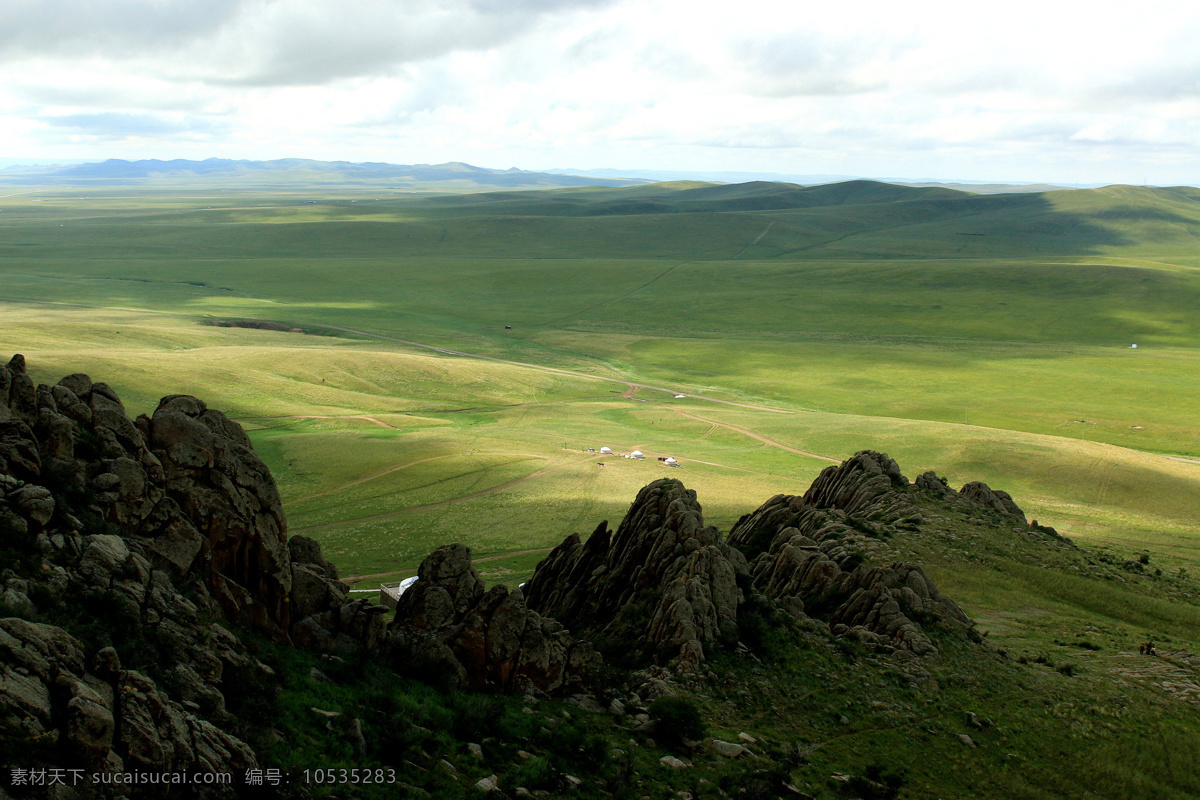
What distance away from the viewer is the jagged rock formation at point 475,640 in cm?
1877

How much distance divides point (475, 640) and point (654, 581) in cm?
701

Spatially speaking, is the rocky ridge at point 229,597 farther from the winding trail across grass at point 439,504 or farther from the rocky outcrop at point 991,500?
the winding trail across grass at point 439,504

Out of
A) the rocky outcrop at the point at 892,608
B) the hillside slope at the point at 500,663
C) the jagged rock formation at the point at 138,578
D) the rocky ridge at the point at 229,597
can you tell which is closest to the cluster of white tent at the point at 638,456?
the rocky ridge at the point at 229,597

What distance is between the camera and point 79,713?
10.8 meters

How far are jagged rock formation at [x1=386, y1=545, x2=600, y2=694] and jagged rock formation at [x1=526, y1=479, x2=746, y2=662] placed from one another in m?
2.88

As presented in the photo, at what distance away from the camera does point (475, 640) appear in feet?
64.5

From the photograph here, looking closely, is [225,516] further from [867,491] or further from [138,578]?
[867,491]

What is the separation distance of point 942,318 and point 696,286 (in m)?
45.3

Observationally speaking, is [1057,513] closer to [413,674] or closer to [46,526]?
[413,674]

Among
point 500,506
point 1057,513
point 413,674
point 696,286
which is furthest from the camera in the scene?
point 696,286

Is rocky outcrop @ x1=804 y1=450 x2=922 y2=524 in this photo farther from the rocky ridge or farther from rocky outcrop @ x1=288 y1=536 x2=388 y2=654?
rocky outcrop @ x1=288 y1=536 x2=388 y2=654

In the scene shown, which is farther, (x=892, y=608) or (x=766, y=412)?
(x=766, y=412)

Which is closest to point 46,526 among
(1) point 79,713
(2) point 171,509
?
(2) point 171,509

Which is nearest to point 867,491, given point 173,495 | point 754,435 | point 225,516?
point 225,516
